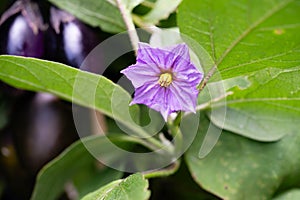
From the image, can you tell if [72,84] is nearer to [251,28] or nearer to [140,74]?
[140,74]

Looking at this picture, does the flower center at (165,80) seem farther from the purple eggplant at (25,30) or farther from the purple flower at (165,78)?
the purple eggplant at (25,30)

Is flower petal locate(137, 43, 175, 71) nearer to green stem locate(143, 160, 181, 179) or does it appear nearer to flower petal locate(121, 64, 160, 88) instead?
flower petal locate(121, 64, 160, 88)

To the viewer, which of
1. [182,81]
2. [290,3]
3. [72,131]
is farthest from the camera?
[72,131]

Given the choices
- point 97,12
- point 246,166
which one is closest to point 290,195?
point 246,166

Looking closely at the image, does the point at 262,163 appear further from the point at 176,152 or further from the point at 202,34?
the point at 202,34

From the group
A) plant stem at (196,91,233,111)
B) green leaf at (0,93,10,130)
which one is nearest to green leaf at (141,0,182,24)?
plant stem at (196,91,233,111)

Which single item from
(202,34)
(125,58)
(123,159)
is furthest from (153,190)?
(202,34)
